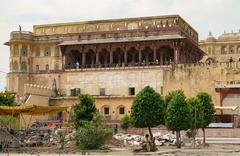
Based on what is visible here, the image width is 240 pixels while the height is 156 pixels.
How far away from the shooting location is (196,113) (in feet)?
133

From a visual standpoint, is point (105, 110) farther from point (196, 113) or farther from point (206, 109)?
point (196, 113)

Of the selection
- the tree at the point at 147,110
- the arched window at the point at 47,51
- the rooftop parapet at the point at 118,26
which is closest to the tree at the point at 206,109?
the tree at the point at 147,110

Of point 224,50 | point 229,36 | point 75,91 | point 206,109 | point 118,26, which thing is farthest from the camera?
point 229,36

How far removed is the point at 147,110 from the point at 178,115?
7.54ft

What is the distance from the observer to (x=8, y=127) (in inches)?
1372

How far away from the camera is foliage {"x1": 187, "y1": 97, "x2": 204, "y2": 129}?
132ft

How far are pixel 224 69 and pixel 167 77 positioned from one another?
20.8 ft

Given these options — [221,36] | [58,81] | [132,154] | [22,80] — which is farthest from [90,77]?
[221,36]

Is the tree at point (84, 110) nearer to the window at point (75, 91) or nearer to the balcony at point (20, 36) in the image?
the window at point (75, 91)

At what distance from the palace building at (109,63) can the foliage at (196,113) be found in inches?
580

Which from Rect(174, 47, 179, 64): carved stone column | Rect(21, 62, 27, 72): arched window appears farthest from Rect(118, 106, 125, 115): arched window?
Rect(21, 62, 27, 72): arched window

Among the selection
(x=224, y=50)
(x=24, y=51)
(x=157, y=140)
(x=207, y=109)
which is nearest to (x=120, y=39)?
(x=24, y=51)

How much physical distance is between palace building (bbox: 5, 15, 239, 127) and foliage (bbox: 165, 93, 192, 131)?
17995 mm

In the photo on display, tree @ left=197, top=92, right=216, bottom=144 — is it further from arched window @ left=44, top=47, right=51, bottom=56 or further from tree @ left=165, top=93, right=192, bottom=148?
arched window @ left=44, top=47, right=51, bottom=56
